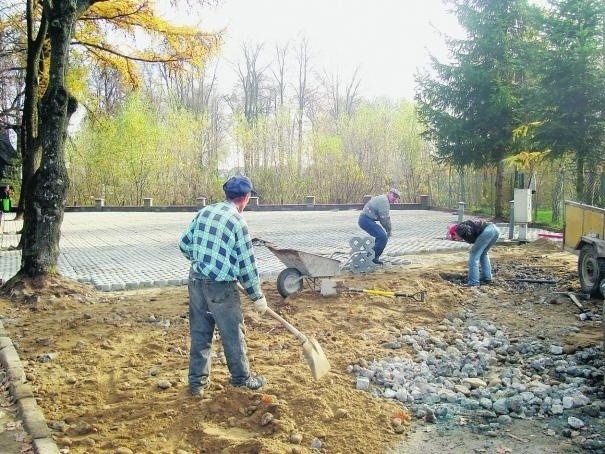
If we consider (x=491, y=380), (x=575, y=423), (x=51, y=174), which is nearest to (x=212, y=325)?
(x=491, y=380)

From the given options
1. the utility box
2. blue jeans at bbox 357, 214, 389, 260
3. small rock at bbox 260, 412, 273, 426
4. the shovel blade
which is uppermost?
the utility box

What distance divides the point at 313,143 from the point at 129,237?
18.6m

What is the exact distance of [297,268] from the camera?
24.2 ft

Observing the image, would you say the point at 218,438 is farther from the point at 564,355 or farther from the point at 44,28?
the point at 44,28

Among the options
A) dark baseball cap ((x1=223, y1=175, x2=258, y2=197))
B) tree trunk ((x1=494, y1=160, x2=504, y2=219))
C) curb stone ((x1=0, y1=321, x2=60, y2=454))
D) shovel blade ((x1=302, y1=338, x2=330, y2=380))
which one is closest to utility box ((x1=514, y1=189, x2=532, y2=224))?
tree trunk ((x1=494, y1=160, x2=504, y2=219))

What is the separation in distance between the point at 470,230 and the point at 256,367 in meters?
4.76

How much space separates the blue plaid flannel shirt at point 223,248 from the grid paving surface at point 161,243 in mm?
4803

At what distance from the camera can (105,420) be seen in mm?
4039

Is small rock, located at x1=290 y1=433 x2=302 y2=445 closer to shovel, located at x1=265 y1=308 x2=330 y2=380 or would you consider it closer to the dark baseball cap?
shovel, located at x1=265 y1=308 x2=330 y2=380

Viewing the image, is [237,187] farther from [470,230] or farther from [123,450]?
[470,230]

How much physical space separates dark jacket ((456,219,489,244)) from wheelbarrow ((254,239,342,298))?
224cm

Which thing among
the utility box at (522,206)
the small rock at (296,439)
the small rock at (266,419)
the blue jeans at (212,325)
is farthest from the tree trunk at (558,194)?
the small rock at (296,439)

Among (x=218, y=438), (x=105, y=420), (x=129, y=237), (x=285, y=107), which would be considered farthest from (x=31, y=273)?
(x=285, y=107)

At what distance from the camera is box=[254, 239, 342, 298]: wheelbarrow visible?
23.6 feet
